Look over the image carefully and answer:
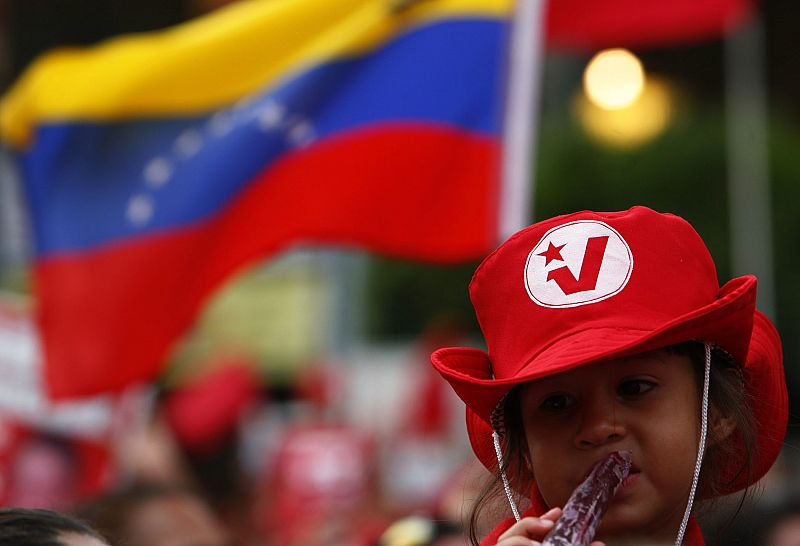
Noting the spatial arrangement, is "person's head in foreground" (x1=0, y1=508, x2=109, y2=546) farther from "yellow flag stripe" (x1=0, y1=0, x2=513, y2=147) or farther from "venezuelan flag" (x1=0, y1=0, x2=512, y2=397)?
"yellow flag stripe" (x1=0, y1=0, x2=513, y2=147)

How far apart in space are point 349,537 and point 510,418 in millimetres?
3516

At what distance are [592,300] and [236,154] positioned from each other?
3566 millimetres

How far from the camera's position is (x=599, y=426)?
77.5 inches

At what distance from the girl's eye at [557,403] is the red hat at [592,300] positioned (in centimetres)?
6

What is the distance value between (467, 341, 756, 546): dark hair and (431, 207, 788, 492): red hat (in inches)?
1.2

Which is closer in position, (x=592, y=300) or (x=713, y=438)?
(x=592, y=300)

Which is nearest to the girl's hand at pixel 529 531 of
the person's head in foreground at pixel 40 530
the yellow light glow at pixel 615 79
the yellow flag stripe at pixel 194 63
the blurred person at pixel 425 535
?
the person's head in foreground at pixel 40 530

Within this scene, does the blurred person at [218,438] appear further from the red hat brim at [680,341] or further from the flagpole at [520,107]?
the red hat brim at [680,341]

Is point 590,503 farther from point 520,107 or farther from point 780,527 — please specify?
point 520,107

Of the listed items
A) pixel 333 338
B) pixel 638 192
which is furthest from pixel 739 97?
pixel 333 338

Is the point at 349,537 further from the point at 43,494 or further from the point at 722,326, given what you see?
the point at 722,326

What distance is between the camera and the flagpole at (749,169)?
14.0 meters

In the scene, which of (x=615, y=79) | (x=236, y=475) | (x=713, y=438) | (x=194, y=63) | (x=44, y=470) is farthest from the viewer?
(x=615, y=79)

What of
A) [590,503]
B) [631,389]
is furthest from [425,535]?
[590,503]
